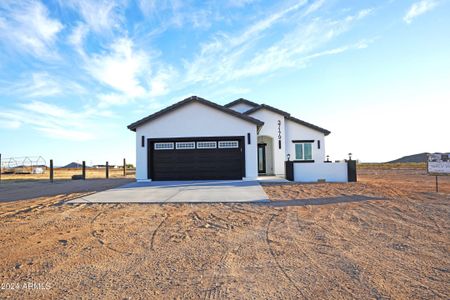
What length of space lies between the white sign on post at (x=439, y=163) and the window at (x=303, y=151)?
332 inches

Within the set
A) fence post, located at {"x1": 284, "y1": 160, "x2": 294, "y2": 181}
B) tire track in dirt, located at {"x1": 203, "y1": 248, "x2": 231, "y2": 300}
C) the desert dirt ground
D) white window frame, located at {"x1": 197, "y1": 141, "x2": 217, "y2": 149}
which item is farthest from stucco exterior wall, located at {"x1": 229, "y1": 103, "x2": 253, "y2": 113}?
tire track in dirt, located at {"x1": 203, "y1": 248, "x2": 231, "y2": 300}

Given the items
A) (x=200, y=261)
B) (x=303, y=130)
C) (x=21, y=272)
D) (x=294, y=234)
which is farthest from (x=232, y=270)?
(x=303, y=130)

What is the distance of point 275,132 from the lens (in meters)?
19.8

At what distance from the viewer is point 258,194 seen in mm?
10312

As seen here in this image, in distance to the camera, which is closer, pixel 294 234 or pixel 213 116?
pixel 294 234

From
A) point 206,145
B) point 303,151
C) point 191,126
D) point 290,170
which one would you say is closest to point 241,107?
point 303,151

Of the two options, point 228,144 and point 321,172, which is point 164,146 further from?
point 321,172

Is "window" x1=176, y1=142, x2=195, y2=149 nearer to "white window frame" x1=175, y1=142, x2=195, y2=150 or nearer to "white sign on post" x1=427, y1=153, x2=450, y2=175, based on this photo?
"white window frame" x1=175, y1=142, x2=195, y2=150

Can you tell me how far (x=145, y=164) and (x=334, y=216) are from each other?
38.7ft

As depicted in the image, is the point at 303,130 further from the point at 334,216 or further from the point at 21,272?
the point at 21,272

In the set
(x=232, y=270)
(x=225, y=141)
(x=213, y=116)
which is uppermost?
(x=213, y=116)

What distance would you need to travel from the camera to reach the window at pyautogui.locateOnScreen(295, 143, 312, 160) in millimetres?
20344

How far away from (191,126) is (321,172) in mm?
8244

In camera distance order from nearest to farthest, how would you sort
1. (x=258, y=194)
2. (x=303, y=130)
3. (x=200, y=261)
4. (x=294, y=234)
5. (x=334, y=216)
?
(x=200, y=261) < (x=294, y=234) < (x=334, y=216) < (x=258, y=194) < (x=303, y=130)
